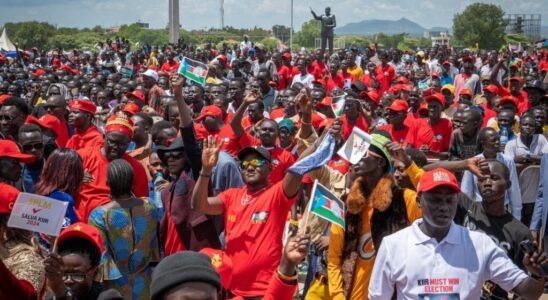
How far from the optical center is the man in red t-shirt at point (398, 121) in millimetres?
8773

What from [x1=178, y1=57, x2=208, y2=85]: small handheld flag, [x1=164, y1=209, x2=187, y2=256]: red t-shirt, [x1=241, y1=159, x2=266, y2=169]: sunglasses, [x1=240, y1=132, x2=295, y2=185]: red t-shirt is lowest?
[x1=164, y1=209, x2=187, y2=256]: red t-shirt

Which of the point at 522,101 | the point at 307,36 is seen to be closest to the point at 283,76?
the point at 522,101

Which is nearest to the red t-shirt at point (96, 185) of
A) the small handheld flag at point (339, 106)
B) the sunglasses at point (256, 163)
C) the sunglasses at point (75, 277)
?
the sunglasses at point (256, 163)

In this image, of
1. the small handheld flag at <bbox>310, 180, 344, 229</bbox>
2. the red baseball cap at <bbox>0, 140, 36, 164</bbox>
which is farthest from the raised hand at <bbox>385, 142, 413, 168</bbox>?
the red baseball cap at <bbox>0, 140, 36, 164</bbox>

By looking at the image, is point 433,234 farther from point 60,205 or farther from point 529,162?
point 529,162

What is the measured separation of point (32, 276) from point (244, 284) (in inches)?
60.8

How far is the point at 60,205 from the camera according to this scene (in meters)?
3.61

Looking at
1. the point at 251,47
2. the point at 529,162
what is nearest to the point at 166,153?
the point at 529,162

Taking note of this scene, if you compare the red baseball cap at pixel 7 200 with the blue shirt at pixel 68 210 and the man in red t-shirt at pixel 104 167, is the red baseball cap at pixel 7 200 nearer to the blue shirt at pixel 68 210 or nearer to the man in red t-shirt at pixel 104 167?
the blue shirt at pixel 68 210

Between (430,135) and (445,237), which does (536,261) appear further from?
(430,135)

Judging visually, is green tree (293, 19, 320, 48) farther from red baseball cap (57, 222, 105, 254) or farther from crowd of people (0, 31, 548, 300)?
red baseball cap (57, 222, 105, 254)

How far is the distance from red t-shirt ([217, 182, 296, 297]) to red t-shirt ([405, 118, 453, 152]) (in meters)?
4.21

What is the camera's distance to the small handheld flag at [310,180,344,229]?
4215 mm

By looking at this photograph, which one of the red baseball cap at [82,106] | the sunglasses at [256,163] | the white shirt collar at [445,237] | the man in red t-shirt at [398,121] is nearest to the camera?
the white shirt collar at [445,237]
